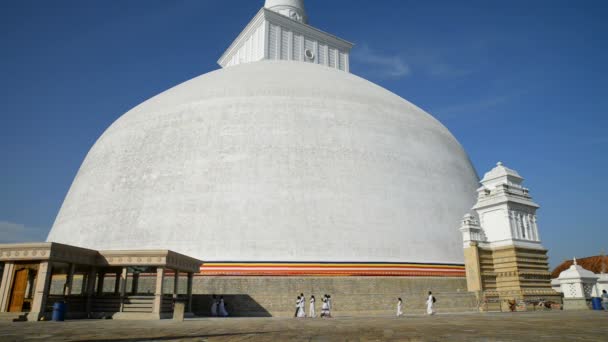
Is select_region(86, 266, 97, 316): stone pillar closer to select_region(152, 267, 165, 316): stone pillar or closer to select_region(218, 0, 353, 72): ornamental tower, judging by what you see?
select_region(152, 267, 165, 316): stone pillar

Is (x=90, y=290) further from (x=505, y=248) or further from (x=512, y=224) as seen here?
(x=512, y=224)

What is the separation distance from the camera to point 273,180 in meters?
18.8

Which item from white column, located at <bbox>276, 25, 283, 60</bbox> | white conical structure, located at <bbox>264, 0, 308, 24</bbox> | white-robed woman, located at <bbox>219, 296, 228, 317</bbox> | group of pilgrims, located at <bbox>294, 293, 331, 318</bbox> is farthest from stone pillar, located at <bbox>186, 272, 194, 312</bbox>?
white conical structure, located at <bbox>264, 0, 308, 24</bbox>

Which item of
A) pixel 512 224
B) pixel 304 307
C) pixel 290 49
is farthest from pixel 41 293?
pixel 290 49

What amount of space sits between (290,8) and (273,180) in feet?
73.9

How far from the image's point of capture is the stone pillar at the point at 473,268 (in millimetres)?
18031

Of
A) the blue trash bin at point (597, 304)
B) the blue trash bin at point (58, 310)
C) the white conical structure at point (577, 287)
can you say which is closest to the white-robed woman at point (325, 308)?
the blue trash bin at point (58, 310)

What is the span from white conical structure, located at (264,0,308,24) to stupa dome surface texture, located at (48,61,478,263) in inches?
561

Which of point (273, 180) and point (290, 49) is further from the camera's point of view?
point (290, 49)

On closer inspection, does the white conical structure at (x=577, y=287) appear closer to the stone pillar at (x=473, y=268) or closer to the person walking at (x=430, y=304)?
the stone pillar at (x=473, y=268)

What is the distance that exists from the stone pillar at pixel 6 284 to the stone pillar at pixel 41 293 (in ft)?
3.42

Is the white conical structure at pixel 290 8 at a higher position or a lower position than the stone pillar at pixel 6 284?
higher

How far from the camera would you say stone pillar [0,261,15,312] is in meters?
14.2

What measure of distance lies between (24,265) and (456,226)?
18062 millimetres
